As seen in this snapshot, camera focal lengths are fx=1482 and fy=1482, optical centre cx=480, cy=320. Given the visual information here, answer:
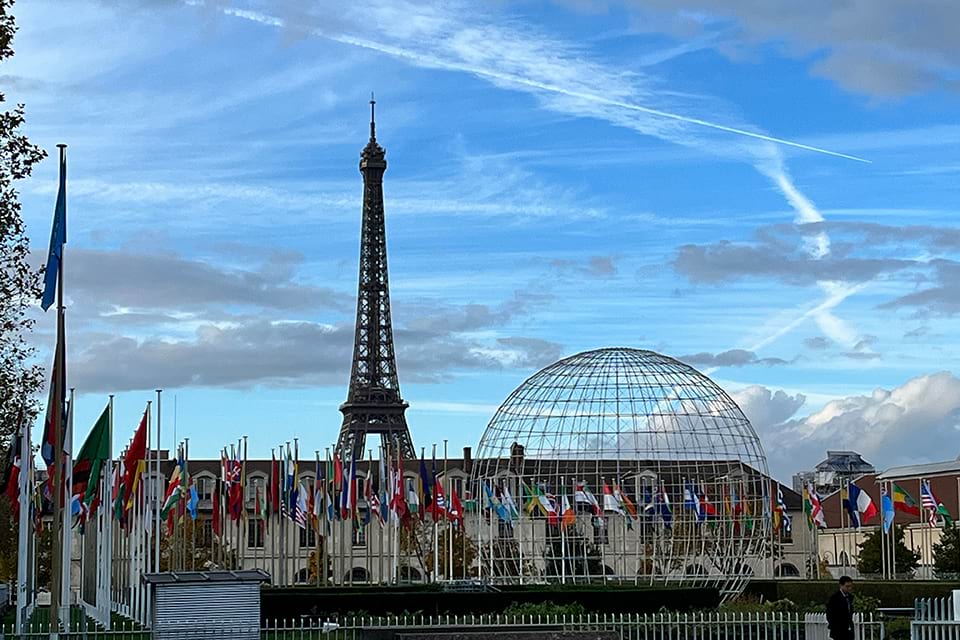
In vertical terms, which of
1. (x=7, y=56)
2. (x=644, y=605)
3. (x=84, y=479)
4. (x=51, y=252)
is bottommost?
(x=644, y=605)

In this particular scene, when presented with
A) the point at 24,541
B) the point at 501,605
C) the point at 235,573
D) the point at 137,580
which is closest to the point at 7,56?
the point at 235,573

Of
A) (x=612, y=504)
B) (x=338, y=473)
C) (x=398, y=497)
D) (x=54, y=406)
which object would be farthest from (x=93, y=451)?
(x=338, y=473)

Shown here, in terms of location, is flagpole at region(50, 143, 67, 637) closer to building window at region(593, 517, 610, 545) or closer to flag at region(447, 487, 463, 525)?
building window at region(593, 517, 610, 545)

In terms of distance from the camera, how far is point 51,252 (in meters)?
26.1

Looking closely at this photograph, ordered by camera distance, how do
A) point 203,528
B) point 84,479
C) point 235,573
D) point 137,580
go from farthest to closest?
1. point 203,528
2. point 137,580
3. point 84,479
4. point 235,573

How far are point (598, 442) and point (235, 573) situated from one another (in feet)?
71.3

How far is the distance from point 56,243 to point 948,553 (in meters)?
60.9

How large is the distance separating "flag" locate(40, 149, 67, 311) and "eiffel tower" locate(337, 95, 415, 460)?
77.1 m

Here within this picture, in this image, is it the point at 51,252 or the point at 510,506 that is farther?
the point at 510,506

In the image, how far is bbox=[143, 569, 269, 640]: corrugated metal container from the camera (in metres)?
25.0

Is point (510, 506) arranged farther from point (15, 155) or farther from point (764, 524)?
point (15, 155)

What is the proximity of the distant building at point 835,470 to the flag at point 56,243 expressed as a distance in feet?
369

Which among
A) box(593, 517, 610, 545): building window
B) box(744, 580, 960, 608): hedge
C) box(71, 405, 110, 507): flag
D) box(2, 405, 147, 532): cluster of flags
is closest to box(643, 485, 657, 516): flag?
box(593, 517, 610, 545): building window

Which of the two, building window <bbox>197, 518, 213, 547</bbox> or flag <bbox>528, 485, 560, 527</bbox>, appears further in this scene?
building window <bbox>197, 518, 213, 547</bbox>
